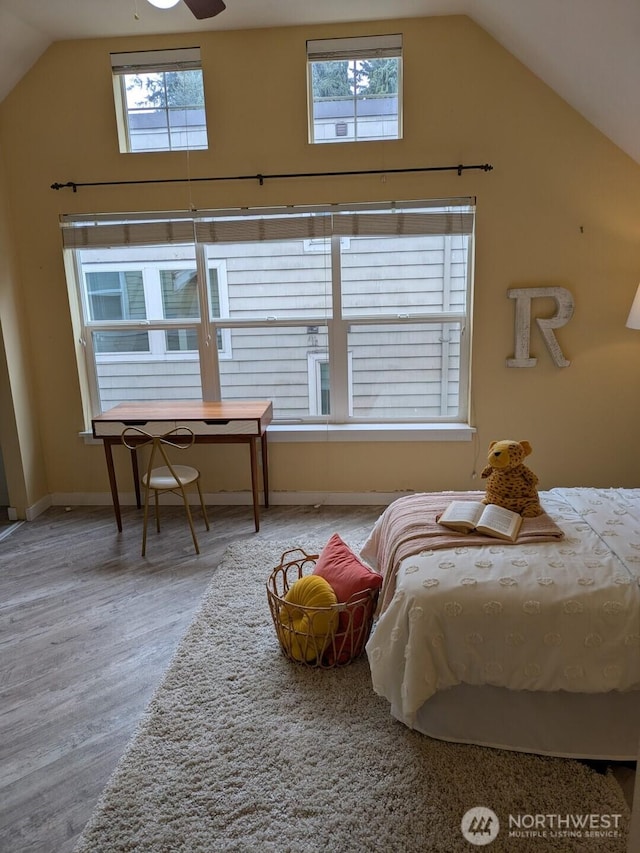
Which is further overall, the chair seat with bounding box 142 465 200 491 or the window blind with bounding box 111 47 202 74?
the window blind with bounding box 111 47 202 74

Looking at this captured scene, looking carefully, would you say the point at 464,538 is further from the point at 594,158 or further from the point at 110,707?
the point at 594,158

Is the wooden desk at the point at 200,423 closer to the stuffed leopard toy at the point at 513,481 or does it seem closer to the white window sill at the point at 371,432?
the white window sill at the point at 371,432

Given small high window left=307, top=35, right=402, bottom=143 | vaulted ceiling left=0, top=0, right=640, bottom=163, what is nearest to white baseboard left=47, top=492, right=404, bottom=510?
small high window left=307, top=35, right=402, bottom=143

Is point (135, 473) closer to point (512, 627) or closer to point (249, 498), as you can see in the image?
point (249, 498)

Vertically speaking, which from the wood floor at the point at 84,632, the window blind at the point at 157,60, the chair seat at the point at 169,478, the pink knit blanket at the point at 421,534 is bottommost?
the wood floor at the point at 84,632

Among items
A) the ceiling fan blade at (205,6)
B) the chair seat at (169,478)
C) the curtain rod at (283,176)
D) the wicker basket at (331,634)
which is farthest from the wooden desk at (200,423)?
the ceiling fan blade at (205,6)

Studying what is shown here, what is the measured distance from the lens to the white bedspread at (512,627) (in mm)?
1673

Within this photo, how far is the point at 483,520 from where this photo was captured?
211cm

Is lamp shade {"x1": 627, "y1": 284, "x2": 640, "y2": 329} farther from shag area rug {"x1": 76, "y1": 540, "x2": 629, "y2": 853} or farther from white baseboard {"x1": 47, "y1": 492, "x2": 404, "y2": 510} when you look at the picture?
shag area rug {"x1": 76, "y1": 540, "x2": 629, "y2": 853}

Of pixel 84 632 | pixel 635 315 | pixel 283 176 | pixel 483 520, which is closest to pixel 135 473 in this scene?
pixel 84 632

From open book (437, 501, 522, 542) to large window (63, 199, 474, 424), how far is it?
168 centimetres

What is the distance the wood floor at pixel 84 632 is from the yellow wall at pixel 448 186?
583mm

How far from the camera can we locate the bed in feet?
5.51

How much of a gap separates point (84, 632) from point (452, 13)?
149 inches
